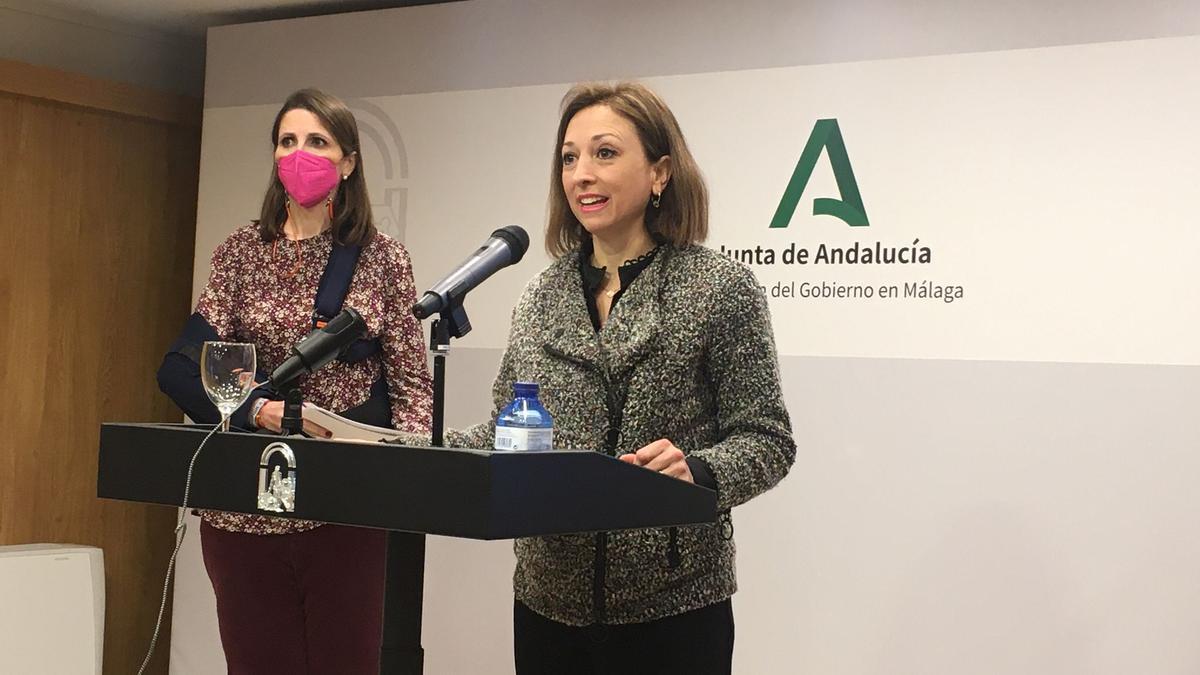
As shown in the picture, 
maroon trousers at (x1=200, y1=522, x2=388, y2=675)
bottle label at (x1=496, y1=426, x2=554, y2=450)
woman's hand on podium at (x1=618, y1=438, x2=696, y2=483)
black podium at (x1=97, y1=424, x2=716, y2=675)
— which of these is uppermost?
bottle label at (x1=496, y1=426, x2=554, y2=450)

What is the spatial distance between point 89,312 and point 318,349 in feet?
12.4

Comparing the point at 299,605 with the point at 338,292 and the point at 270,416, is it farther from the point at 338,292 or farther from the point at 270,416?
the point at 338,292

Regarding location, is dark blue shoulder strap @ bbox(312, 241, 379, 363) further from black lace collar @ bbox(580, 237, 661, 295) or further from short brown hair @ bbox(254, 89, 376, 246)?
black lace collar @ bbox(580, 237, 661, 295)

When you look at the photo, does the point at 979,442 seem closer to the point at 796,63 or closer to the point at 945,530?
the point at 945,530

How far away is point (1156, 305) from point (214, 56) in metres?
3.53

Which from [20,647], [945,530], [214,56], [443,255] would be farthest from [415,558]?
[214,56]

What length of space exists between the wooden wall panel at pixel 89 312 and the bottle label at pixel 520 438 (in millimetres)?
3797

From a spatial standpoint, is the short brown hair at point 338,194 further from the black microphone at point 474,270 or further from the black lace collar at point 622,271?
the black microphone at point 474,270

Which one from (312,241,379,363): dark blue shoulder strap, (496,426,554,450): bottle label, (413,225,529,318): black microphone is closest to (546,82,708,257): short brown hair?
(413,225,529,318): black microphone

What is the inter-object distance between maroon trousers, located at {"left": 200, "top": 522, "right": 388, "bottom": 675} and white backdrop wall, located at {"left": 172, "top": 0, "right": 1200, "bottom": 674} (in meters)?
1.57

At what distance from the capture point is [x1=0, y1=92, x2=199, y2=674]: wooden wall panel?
4.89m

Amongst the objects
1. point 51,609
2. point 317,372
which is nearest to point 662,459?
point 317,372

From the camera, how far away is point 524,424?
165 cm

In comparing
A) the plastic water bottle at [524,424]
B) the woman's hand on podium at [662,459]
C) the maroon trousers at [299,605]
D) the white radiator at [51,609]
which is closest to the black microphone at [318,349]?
the plastic water bottle at [524,424]
